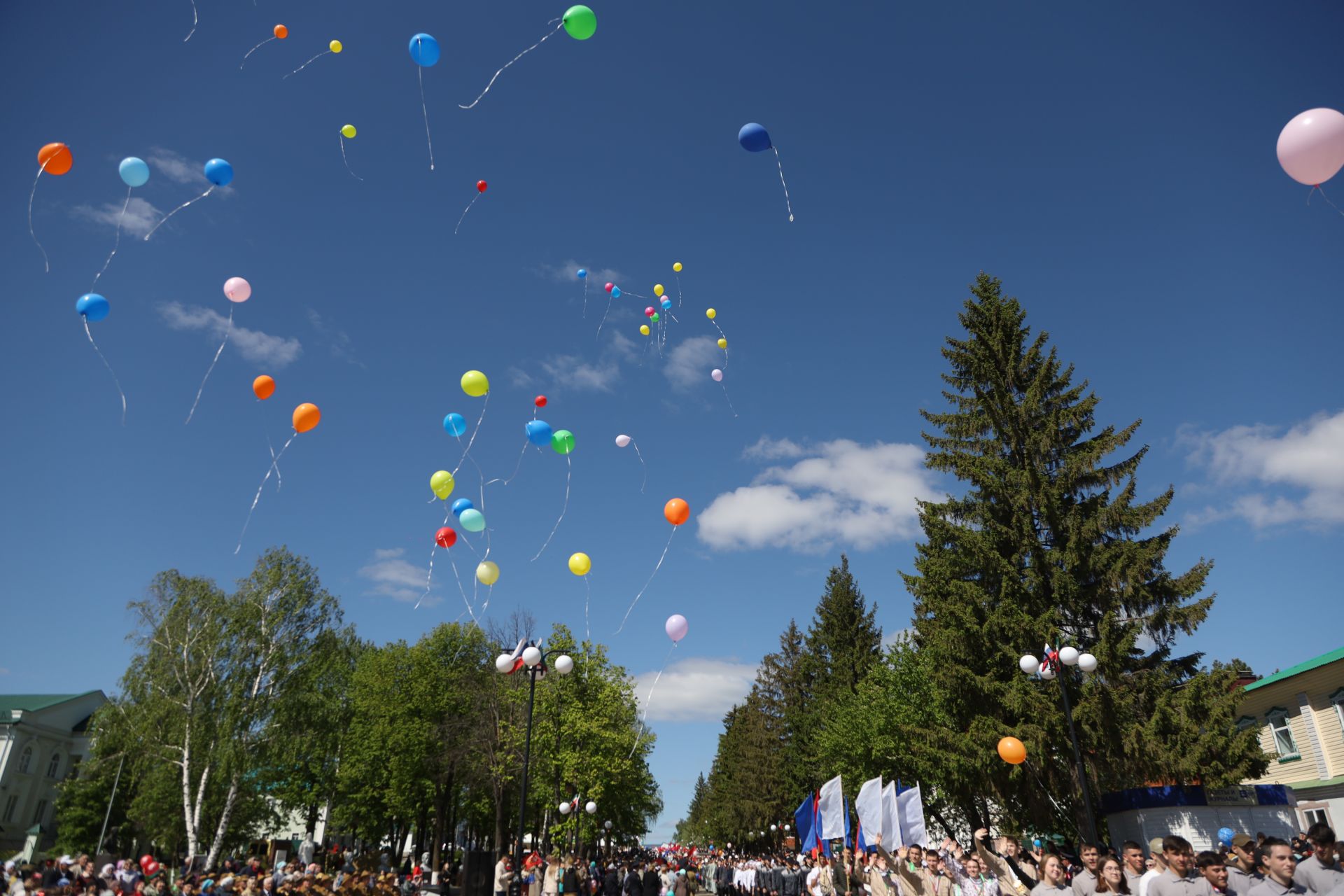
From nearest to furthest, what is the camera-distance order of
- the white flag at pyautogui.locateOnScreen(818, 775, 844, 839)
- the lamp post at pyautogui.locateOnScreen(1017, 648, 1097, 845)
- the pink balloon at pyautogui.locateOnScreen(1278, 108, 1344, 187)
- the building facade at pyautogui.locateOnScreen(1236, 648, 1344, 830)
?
the pink balloon at pyautogui.locateOnScreen(1278, 108, 1344, 187), the lamp post at pyautogui.locateOnScreen(1017, 648, 1097, 845), the white flag at pyautogui.locateOnScreen(818, 775, 844, 839), the building facade at pyautogui.locateOnScreen(1236, 648, 1344, 830)

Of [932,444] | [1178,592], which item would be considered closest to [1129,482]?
[1178,592]

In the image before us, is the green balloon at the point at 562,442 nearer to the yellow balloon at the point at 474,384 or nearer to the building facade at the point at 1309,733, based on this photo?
the yellow balloon at the point at 474,384

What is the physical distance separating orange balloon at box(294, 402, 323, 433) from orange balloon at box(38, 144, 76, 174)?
471cm

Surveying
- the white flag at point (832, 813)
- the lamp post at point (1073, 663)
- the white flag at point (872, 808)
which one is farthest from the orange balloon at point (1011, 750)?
the white flag at point (832, 813)

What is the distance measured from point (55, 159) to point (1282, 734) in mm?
35584

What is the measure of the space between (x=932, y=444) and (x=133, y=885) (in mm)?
21815

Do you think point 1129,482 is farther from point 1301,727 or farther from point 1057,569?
point 1301,727

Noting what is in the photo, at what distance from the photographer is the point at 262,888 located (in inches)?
529

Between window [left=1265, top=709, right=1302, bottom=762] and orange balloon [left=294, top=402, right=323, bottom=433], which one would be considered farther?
window [left=1265, top=709, right=1302, bottom=762]

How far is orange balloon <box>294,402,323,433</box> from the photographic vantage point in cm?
1348

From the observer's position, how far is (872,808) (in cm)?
1548

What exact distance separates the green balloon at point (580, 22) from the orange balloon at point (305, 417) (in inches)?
306

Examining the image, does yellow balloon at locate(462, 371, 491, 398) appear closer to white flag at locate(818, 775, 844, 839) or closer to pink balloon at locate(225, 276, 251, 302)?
pink balloon at locate(225, 276, 251, 302)

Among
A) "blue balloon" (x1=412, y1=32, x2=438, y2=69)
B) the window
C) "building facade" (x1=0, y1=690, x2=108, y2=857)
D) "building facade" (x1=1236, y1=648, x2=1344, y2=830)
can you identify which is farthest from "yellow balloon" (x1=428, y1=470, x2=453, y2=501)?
"building facade" (x1=0, y1=690, x2=108, y2=857)
